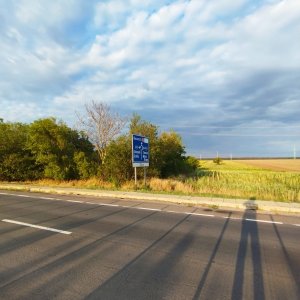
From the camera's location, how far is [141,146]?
2028cm

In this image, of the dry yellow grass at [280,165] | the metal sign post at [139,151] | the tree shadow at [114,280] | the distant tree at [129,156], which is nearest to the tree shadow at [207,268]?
the tree shadow at [114,280]

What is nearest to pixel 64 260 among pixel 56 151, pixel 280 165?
pixel 56 151

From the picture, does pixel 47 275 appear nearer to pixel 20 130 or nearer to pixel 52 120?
pixel 52 120

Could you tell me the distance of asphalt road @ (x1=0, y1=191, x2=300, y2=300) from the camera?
4.88 meters

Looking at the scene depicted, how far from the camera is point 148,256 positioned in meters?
6.49

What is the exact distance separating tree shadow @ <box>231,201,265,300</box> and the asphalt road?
0.05 feet

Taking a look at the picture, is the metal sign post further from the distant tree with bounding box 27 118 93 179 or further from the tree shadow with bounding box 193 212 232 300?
the tree shadow with bounding box 193 212 232 300

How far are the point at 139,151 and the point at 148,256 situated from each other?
1371cm

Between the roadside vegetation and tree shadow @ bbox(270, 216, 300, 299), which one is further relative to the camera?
the roadside vegetation

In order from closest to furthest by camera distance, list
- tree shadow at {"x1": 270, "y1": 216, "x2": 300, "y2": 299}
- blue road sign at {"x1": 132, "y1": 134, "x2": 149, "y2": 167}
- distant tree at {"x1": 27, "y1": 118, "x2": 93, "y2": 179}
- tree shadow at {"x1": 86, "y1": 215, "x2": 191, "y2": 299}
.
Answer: tree shadow at {"x1": 86, "y1": 215, "x2": 191, "y2": 299}, tree shadow at {"x1": 270, "y1": 216, "x2": 300, "y2": 299}, blue road sign at {"x1": 132, "y1": 134, "x2": 149, "y2": 167}, distant tree at {"x1": 27, "y1": 118, "x2": 93, "y2": 179}

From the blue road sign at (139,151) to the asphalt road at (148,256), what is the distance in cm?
835

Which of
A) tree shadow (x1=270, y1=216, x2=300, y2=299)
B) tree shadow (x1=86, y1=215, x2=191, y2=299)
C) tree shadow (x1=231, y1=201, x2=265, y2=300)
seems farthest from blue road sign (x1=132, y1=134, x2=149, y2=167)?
tree shadow (x1=270, y1=216, x2=300, y2=299)

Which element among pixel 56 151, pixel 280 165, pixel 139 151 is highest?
pixel 280 165

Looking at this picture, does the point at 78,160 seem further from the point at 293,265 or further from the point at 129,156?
the point at 293,265
